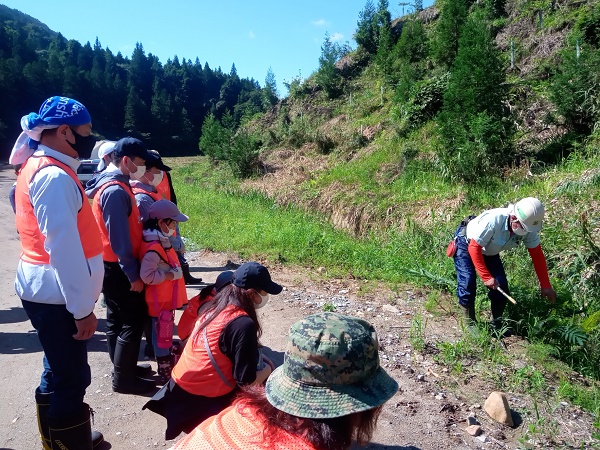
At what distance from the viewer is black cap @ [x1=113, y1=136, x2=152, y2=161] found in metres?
3.44

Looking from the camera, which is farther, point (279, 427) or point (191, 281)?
point (191, 281)

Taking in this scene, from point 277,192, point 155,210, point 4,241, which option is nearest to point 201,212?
point 277,192

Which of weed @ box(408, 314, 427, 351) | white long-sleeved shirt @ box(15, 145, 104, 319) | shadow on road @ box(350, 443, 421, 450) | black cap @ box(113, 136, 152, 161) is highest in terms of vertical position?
black cap @ box(113, 136, 152, 161)

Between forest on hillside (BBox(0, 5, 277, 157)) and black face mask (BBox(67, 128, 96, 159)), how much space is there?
37.7 meters

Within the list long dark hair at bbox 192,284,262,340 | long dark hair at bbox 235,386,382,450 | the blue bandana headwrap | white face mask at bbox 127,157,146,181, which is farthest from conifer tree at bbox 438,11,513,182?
long dark hair at bbox 235,386,382,450

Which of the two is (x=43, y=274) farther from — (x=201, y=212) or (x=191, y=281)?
(x=201, y=212)

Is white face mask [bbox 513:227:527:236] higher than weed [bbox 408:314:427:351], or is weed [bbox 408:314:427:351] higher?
white face mask [bbox 513:227:527:236]

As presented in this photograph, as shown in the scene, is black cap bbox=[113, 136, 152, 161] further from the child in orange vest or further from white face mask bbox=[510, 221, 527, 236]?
white face mask bbox=[510, 221, 527, 236]

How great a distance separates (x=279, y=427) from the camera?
139cm

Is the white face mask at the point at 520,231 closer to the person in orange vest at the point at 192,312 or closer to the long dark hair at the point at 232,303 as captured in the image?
the person in orange vest at the point at 192,312

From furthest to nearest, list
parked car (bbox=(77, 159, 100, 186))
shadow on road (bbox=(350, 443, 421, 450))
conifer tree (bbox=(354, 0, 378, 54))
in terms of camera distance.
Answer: conifer tree (bbox=(354, 0, 378, 54))
parked car (bbox=(77, 159, 100, 186))
shadow on road (bbox=(350, 443, 421, 450))

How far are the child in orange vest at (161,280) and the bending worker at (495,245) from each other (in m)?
2.68

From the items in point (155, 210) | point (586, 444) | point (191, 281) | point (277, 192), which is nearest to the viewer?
point (586, 444)

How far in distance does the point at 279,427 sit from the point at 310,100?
2339cm
